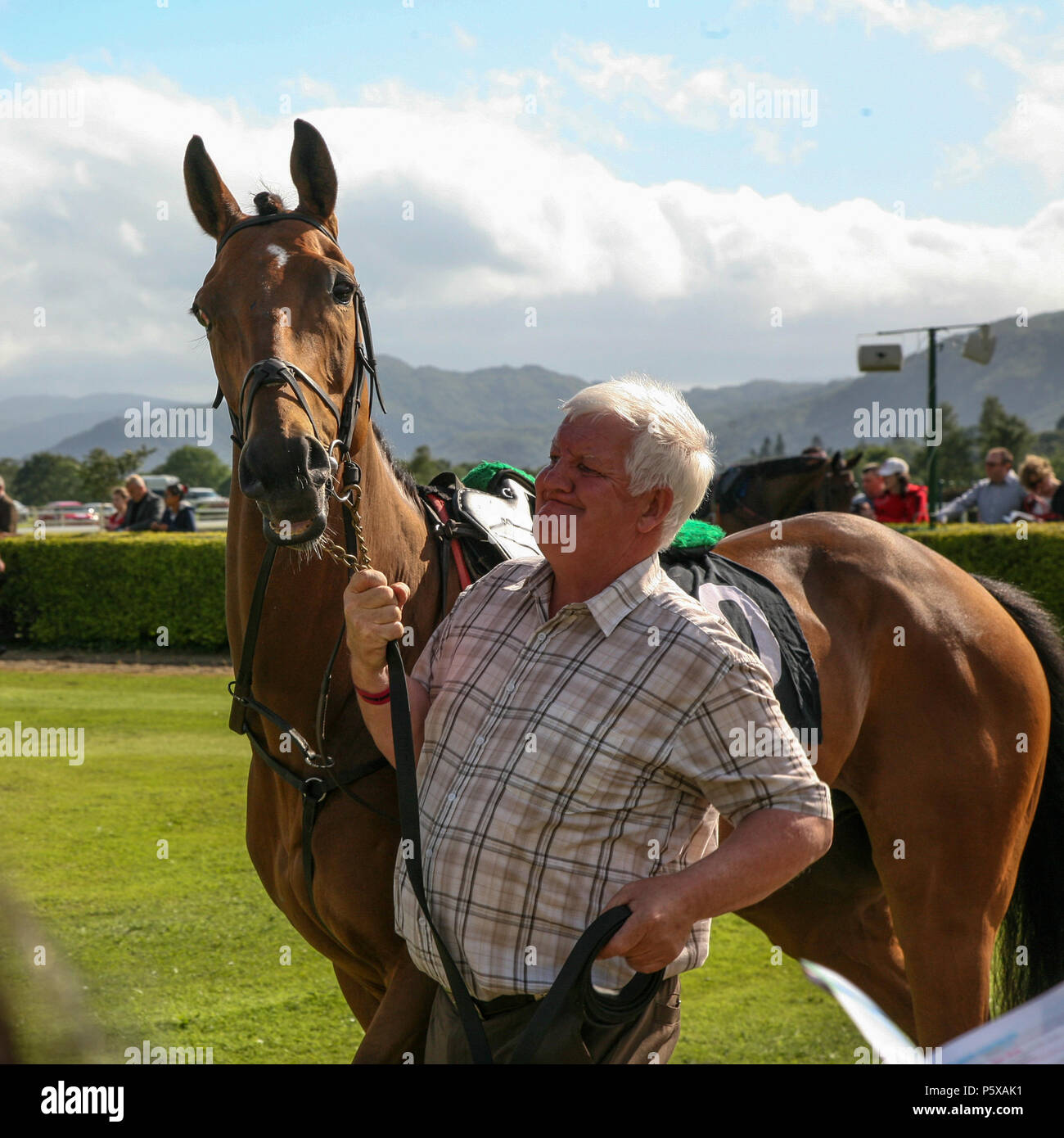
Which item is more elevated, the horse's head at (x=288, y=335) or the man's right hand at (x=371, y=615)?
the horse's head at (x=288, y=335)

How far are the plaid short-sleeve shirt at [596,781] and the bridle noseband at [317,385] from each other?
0.77 meters

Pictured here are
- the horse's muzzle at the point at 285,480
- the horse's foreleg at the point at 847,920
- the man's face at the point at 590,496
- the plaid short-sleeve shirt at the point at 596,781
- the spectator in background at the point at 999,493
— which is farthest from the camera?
the spectator in background at the point at 999,493

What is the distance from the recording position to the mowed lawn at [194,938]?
396 cm

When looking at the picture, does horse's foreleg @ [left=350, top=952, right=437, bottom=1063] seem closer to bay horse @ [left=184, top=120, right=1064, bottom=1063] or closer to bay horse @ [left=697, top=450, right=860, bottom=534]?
bay horse @ [left=184, top=120, right=1064, bottom=1063]

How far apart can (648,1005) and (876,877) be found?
189cm

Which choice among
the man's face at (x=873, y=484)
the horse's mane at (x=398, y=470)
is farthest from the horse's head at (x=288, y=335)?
the man's face at (x=873, y=484)

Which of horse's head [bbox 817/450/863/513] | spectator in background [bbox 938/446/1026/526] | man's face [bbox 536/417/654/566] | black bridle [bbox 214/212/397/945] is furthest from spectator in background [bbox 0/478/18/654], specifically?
man's face [bbox 536/417/654/566]

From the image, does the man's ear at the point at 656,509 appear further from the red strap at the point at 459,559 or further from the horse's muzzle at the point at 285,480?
the red strap at the point at 459,559

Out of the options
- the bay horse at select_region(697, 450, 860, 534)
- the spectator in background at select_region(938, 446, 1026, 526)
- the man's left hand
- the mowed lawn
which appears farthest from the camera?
the spectator in background at select_region(938, 446, 1026, 526)

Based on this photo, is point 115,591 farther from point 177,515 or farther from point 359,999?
point 359,999

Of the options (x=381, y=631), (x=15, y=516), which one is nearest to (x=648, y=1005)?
(x=381, y=631)

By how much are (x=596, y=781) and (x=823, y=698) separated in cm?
140

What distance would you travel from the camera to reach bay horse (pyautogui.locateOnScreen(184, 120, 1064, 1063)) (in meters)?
2.38
